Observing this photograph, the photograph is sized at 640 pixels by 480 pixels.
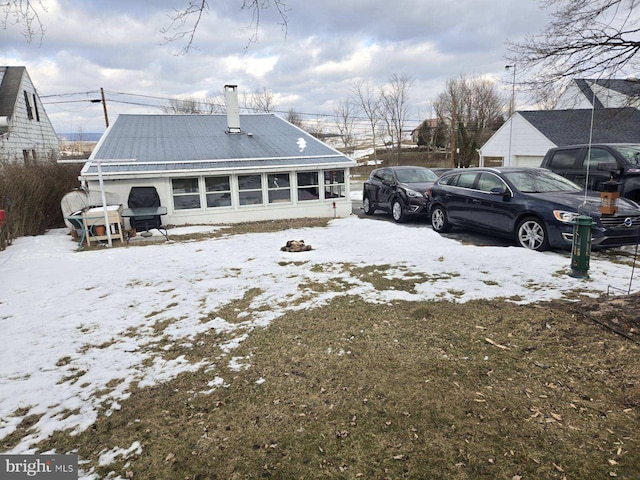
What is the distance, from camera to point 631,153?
866 centimetres

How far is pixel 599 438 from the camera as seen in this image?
8.02 feet

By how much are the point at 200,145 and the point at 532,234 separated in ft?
39.6

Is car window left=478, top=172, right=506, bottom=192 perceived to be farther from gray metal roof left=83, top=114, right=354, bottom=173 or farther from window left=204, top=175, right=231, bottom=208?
window left=204, top=175, right=231, bottom=208

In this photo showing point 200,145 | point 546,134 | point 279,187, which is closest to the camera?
point 279,187

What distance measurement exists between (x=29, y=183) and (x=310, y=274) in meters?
9.27

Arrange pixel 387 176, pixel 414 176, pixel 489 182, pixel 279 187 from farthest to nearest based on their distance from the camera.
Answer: pixel 279 187 → pixel 387 176 → pixel 414 176 → pixel 489 182

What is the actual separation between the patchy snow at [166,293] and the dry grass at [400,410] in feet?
1.27

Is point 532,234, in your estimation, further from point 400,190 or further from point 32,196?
point 32,196

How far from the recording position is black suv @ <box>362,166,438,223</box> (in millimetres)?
11312

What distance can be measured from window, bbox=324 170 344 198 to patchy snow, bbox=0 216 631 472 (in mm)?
6497

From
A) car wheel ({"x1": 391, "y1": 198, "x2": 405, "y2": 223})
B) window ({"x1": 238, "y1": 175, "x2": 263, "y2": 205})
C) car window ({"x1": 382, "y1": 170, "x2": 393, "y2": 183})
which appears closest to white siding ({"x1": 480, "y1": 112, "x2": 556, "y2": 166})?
car window ({"x1": 382, "y1": 170, "x2": 393, "y2": 183})

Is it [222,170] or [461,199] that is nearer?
[461,199]

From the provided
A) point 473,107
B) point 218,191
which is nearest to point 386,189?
point 218,191

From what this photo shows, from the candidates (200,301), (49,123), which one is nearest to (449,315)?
(200,301)
